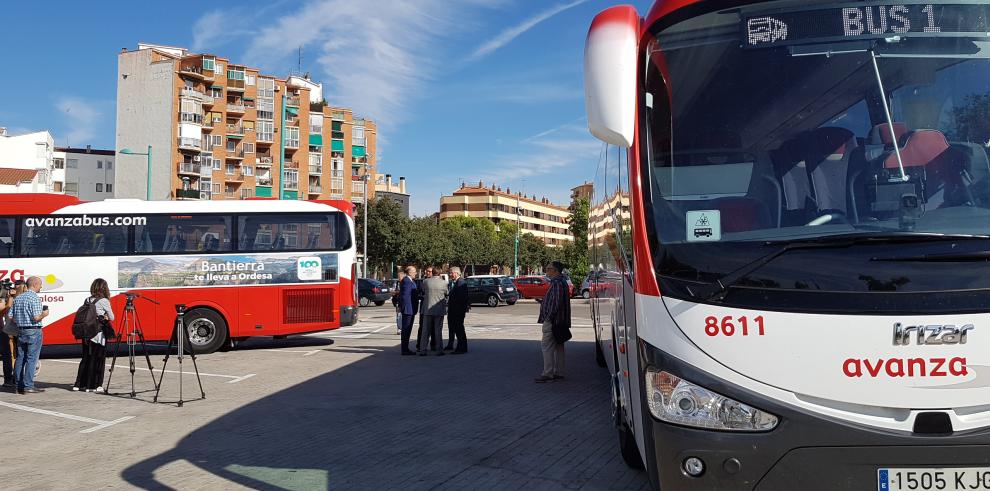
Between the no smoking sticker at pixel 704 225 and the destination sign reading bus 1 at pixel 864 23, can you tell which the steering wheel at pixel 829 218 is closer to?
the no smoking sticker at pixel 704 225

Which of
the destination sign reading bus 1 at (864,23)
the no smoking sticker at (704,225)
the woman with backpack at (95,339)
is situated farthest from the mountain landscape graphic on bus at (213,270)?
the destination sign reading bus 1 at (864,23)

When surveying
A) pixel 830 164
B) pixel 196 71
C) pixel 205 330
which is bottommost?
pixel 205 330

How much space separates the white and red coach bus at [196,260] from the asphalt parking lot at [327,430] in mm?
2539

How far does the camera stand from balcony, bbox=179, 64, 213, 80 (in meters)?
82.7

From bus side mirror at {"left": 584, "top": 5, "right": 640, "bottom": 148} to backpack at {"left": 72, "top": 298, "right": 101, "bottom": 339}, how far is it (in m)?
9.58

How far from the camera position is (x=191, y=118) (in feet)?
273

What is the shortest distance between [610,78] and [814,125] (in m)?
1.02

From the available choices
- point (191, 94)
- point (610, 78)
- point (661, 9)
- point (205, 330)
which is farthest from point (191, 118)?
point (610, 78)

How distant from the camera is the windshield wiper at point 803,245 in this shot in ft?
11.6

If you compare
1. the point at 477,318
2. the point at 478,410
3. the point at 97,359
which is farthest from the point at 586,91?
the point at 477,318

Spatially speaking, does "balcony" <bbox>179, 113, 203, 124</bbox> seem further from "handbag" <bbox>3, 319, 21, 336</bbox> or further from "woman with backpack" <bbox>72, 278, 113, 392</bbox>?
"woman with backpack" <bbox>72, 278, 113, 392</bbox>

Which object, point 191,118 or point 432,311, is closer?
point 432,311

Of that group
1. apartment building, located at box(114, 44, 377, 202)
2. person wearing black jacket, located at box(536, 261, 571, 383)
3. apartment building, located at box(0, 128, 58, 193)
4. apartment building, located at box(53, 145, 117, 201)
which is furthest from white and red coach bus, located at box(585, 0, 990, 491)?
apartment building, located at box(53, 145, 117, 201)

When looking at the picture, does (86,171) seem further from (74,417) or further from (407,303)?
(74,417)
